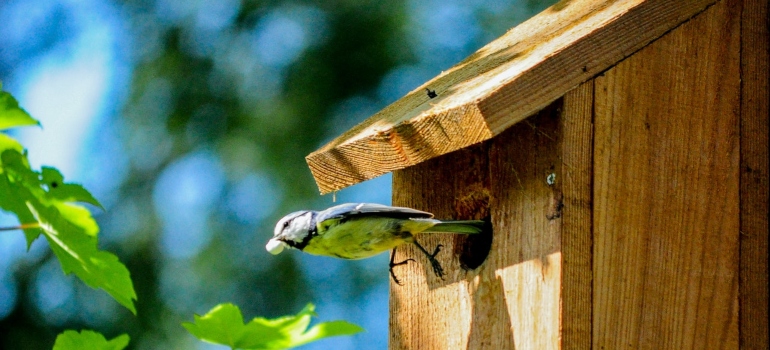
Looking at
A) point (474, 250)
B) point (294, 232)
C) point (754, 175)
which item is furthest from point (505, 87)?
point (294, 232)

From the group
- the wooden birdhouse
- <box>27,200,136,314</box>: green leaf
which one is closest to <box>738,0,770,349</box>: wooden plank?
the wooden birdhouse

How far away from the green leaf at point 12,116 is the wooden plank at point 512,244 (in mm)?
1056

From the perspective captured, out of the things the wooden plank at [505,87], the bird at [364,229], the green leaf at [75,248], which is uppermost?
the wooden plank at [505,87]

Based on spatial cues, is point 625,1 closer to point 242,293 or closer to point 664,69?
point 664,69

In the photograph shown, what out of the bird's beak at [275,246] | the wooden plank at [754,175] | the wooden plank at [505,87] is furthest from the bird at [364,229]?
the wooden plank at [754,175]

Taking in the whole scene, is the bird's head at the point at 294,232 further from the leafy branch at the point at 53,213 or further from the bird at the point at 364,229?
the leafy branch at the point at 53,213

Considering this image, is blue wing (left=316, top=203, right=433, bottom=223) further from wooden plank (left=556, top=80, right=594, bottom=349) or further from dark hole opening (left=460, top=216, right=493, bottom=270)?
wooden plank (left=556, top=80, right=594, bottom=349)

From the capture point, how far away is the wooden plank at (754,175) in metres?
1.91

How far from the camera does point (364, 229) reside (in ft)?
7.39

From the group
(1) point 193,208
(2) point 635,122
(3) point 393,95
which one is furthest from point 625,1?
(1) point 193,208

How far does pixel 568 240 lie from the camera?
5.44 feet

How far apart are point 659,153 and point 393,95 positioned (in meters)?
2.93

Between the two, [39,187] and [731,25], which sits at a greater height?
[731,25]

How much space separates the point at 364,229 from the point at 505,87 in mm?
763
